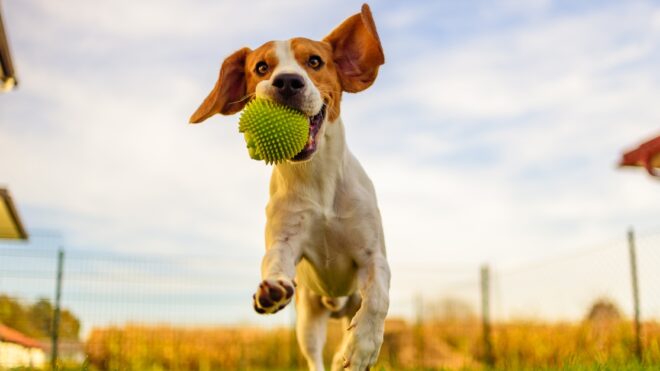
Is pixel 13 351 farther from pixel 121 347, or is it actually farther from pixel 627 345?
pixel 627 345

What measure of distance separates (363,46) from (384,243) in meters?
1.26

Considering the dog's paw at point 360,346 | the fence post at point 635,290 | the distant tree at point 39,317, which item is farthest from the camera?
the distant tree at point 39,317

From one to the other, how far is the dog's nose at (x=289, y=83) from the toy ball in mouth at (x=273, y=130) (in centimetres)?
8

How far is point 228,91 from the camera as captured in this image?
4.46m

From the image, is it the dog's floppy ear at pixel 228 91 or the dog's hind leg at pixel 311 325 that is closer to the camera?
the dog's floppy ear at pixel 228 91

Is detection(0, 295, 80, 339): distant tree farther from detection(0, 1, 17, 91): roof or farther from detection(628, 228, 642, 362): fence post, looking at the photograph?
detection(628, 228, 642, 362): fence post

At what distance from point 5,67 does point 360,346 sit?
5.52 meters

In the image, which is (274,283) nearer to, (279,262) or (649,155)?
(279,262)

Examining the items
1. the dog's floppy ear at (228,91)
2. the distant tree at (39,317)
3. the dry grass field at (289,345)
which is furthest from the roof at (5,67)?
the distant tree at (39,317)

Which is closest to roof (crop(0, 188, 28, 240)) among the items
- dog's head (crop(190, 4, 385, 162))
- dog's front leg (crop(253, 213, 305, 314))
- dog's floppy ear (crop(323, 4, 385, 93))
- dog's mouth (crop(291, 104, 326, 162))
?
dog's head (crop(190, 4, 385, 162))

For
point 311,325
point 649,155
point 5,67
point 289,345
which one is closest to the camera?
point 311,325

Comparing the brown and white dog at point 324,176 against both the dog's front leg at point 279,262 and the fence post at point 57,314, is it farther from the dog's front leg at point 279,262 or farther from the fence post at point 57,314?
the fence post at point 57,314

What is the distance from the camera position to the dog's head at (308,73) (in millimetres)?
3787

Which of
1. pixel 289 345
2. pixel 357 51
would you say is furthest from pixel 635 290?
pixel 357 51
